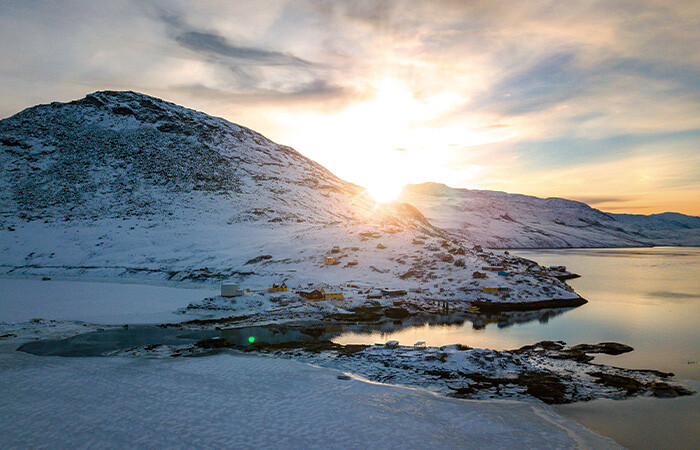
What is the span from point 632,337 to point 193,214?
9724 centimetres

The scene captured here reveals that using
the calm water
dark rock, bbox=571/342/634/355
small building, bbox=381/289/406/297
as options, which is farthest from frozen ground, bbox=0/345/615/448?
small building, bbox=381/289/406/297

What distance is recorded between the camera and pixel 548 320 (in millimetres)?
44625

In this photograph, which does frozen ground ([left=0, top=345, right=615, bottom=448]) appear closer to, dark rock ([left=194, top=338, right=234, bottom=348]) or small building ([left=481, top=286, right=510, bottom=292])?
dark rock ([left=194, top=338, right=234, bottom=348])

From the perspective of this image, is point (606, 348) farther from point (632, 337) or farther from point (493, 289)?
point (493, 289)

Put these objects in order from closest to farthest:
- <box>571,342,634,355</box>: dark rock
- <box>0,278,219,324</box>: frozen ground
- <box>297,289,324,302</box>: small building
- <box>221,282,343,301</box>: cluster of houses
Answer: <box>571,342,634,355</box>: dark rock < <box>0,278,219,324</box>: frozen ground < <box>221,282,343,301</box>: cluster of houses < <box>297,289,324,302</box>: small building

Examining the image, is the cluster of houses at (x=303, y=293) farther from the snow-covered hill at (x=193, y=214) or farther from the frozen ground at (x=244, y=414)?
the frozen ground at (x=244, y=414)

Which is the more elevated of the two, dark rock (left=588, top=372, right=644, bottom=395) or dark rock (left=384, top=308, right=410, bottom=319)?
dark rock (left=588, top=372, right=644, bottom=395)

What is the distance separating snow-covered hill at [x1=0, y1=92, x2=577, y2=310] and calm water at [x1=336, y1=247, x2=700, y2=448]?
32.2 feet

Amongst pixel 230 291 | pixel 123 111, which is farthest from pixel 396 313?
pixel 123 111

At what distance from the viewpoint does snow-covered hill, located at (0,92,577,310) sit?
63.1 metres

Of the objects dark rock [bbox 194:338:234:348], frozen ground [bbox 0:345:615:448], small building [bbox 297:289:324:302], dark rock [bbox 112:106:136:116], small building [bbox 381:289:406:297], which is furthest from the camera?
dark rock [bbox 112:106:136:116]

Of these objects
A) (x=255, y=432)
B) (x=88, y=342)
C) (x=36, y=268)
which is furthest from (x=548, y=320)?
(x=36, y=268)

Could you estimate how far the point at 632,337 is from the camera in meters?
35.2

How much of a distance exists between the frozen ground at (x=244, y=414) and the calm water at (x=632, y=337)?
2.73 metres
